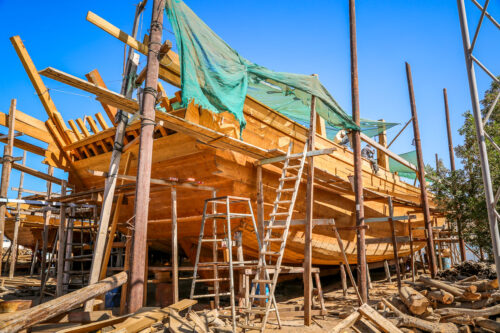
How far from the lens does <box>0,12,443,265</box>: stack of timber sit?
549cm

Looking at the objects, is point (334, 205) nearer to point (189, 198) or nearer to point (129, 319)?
point (189, 198)

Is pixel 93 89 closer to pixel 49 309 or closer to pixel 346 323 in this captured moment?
pixel 49 309

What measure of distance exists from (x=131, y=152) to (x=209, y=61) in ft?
8.58

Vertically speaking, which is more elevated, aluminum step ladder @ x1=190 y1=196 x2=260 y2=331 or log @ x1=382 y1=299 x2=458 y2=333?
aluminum step ladder @ x1=190 y1=196 x2=260 y2=331

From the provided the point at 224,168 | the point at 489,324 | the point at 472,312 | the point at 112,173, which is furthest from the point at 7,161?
the point at 489,324

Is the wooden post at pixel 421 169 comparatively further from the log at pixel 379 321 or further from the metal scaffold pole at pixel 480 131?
the metal scaffold pole at pixel 480 131

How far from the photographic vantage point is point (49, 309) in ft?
9.66

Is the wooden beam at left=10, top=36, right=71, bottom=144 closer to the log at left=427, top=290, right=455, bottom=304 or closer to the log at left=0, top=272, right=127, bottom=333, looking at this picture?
the log at left=0, top=272, right=127, bottom=333

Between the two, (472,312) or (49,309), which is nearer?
(49,309)

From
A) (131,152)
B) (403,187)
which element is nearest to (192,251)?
(131,152)

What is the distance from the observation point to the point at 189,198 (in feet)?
22.8

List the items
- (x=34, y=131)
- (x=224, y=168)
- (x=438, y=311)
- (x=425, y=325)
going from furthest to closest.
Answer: (x=34, y=131), (x=224, y=168), (x=438, y=311), (x=425, y=325)

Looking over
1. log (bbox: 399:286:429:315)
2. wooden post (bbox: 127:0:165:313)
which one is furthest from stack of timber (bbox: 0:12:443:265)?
log (bbox: 399:286:429:315)

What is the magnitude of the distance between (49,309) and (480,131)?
180 inches
